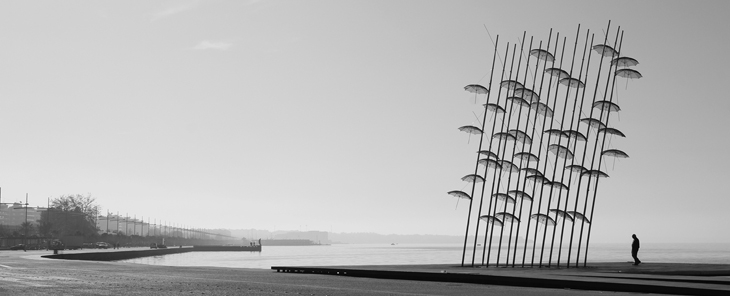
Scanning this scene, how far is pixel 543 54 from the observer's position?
46.0 meters

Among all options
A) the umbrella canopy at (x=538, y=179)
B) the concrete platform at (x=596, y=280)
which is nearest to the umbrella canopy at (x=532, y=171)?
the umbrella canopy at (x=538, y=179)

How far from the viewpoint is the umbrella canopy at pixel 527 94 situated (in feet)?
147

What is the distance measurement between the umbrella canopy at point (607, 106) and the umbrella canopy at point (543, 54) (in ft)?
13.5

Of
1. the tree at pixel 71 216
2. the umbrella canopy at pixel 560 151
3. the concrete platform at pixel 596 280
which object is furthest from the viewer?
the tree at pixel 71 216

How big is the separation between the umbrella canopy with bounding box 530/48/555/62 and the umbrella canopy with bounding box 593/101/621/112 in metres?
4.11

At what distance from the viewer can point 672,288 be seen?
72.9 ft

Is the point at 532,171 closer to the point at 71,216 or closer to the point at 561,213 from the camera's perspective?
the point at 561,213

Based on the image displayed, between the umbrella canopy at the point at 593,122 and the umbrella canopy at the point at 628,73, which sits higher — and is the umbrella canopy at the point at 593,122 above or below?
below

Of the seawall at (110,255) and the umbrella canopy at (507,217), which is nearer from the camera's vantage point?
the umbrella canopy at (507,217)

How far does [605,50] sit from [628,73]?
1880 mm

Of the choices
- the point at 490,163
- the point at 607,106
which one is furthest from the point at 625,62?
the point at 490,163

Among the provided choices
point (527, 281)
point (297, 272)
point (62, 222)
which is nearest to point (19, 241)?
point (62, 222)

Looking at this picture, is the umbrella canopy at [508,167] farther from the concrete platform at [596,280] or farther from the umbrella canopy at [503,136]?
the concrete platform at [596,280]

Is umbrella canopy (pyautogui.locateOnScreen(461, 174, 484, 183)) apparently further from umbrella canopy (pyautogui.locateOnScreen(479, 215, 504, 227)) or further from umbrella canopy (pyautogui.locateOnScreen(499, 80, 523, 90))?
umbrella canopy (pyautogui.locateOnScreen(499, 80, 523, 90))
